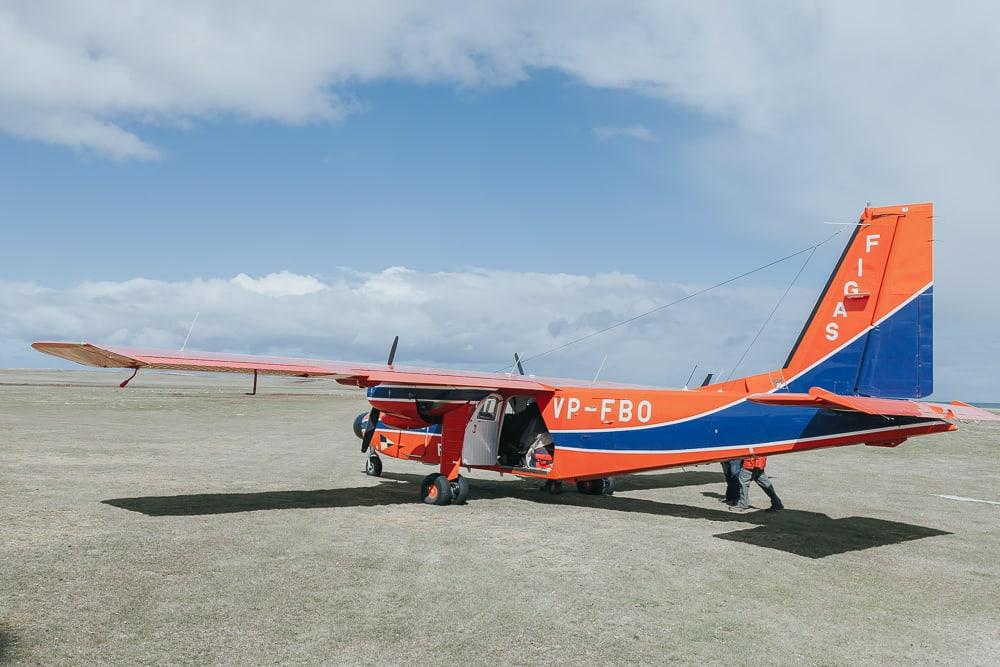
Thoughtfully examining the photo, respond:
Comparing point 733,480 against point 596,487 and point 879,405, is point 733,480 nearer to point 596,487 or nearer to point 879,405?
point 596,487

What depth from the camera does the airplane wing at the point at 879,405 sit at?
473 inches

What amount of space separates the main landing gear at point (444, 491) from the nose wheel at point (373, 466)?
14.3 ft

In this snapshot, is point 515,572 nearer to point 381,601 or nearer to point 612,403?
point 381,601

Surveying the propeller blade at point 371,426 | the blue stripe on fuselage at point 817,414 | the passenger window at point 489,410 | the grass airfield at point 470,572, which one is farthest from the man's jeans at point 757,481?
the propeller blade at point 371,426

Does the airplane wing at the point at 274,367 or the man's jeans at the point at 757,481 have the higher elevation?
the airplane wing at the point at 274,367

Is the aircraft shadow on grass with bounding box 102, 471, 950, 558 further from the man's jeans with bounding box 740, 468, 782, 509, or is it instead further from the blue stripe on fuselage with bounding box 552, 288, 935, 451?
the blue stripe on fuselage with bounding box 552, 288, 935, 451

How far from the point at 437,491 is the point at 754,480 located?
697cm

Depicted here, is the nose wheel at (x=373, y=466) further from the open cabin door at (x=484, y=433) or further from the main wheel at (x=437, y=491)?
the open cabin door at (x=484, y=433)

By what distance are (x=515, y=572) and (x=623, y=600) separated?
180 cm

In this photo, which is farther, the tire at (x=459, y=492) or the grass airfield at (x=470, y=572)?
the tire at (x=459, y=492)

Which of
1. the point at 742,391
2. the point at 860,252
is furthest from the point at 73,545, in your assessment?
the point at 860,252

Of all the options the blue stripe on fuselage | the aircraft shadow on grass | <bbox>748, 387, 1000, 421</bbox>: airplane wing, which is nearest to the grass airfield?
the aircraft shadow on grass

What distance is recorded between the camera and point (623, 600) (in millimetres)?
9508

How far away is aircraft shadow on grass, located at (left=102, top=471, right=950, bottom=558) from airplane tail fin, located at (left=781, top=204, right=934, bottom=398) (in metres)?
2.78
